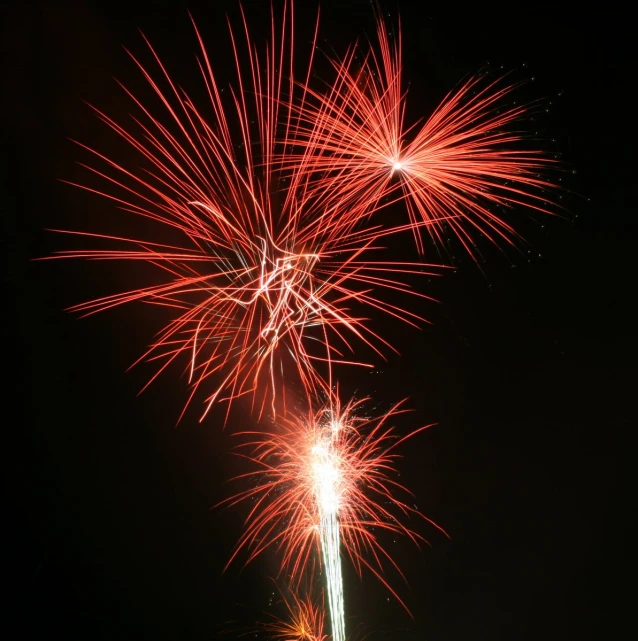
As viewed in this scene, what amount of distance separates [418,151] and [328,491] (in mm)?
1194

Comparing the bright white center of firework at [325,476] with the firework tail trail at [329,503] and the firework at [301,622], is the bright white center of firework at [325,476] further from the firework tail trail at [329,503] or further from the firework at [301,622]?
the firework at [301,622]

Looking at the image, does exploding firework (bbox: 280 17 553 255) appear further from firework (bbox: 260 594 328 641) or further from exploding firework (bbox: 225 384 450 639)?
firework (bbox: 260 594 328 641)

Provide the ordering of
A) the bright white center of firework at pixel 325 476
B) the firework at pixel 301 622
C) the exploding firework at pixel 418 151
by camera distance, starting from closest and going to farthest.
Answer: the exploding firework at pixel 418 151, the bright white center of firework at pixel 325 476, the firework at pixel 301 622

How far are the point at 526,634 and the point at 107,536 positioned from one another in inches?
63.9

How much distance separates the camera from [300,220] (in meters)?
1.65

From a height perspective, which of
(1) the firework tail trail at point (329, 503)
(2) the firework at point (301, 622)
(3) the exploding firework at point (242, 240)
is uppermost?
(3) the exploding firework at point (242, 240)

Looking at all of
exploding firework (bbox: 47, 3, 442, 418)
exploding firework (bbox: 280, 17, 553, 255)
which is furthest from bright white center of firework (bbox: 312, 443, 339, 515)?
exploding firework (bbox: 280, 17, 553, 255)

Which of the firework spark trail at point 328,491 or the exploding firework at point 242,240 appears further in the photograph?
the firework spark trail at point 328,491

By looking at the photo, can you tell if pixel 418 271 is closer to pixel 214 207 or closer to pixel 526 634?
pixel 214 207

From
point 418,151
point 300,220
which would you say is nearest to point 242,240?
point 300,220

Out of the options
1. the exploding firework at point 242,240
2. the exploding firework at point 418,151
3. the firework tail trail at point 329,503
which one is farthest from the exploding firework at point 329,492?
the exploding firework at point 418,151

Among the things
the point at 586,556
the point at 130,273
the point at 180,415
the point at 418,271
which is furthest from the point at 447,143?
the point at 586,556

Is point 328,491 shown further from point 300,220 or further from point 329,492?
point 300,220

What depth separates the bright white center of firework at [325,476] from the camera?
1819 millimetres
